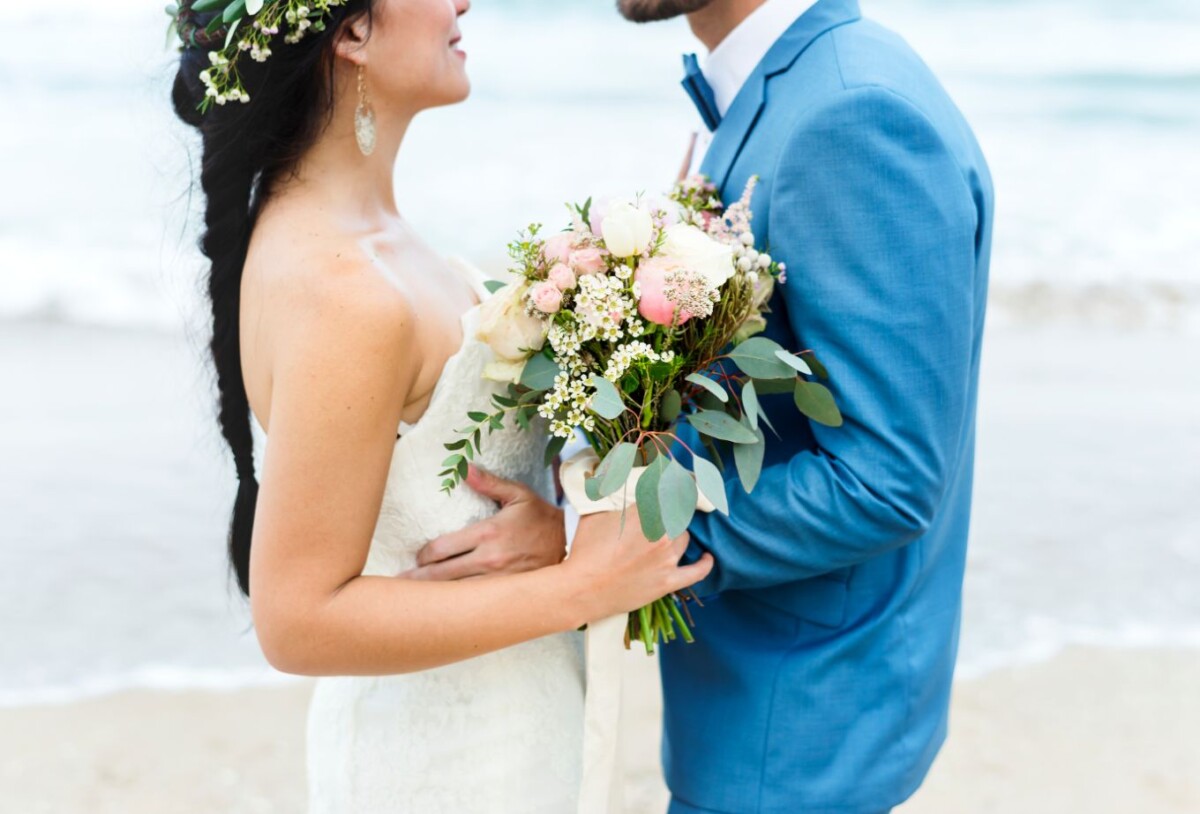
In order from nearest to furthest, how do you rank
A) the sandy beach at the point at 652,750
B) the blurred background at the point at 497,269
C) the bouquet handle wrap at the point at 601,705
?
1. the bouquet handle wrap at the point at 601,705
2. the sandy beach at the point at 652,750
3. the blurred background at the point at 497,269

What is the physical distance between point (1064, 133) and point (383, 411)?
17.1 meters

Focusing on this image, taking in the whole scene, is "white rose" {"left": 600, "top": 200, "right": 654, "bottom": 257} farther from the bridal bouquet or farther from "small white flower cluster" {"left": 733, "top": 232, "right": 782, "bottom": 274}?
"small white flower cluster" {"left": 733, "top": 232, "right": 782, "bottom": 274}

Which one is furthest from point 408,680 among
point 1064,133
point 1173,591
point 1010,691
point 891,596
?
point 1064,133

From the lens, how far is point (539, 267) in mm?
1953

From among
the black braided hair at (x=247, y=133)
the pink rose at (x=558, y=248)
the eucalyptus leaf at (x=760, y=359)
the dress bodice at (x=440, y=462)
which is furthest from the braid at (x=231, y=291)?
the eucalyptus leaf at (x=760, y=359)

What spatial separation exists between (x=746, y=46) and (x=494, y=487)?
3.28 feet

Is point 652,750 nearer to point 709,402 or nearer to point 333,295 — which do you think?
point 709,402

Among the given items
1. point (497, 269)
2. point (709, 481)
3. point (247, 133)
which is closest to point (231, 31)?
point (247, 133)

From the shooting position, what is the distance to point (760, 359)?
1.88 metres

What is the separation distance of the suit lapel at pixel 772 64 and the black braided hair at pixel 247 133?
2.33ft

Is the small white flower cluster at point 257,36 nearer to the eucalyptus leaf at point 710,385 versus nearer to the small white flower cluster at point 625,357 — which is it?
the small white flower cluster at point 625,357

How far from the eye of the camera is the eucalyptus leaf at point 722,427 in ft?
6.11

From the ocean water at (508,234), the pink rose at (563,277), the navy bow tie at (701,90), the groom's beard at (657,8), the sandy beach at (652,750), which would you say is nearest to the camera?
the pink rose at (563,277)

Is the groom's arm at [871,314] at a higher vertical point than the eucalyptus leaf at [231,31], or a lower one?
lower
